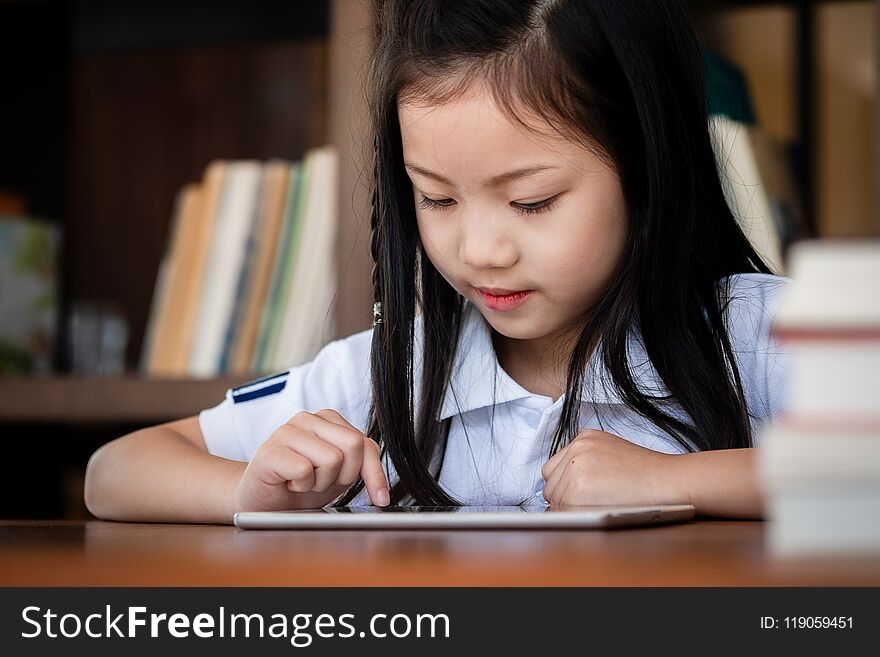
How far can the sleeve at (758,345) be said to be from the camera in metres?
1.14

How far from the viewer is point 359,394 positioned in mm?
1263

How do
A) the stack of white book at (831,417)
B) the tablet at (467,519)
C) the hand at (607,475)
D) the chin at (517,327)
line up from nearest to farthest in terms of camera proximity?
1. the stack of white book at (831,417)
2. the tablet at (467,519)
3. the hand at (607,475)
4. the chin at (517,327)

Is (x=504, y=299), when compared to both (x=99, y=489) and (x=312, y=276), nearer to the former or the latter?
(x=99, y=489)

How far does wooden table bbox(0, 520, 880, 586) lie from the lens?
0.37 m

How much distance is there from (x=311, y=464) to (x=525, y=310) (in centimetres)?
30

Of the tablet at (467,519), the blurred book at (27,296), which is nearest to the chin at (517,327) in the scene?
the tablet at (467,519)

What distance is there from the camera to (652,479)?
0.83m

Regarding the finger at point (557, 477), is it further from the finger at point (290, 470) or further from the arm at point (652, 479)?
the finger at point (290, 470)

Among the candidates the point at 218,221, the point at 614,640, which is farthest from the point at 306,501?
the point at 218,221

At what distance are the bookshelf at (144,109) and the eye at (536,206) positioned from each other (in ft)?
3.03

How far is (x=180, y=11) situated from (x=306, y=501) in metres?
1.30

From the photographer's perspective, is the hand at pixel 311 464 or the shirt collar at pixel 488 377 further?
the shirt collar at pixel 488 377

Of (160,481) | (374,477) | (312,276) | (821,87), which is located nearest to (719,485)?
(374,477)

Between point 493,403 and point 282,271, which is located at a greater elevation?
point 282,271
